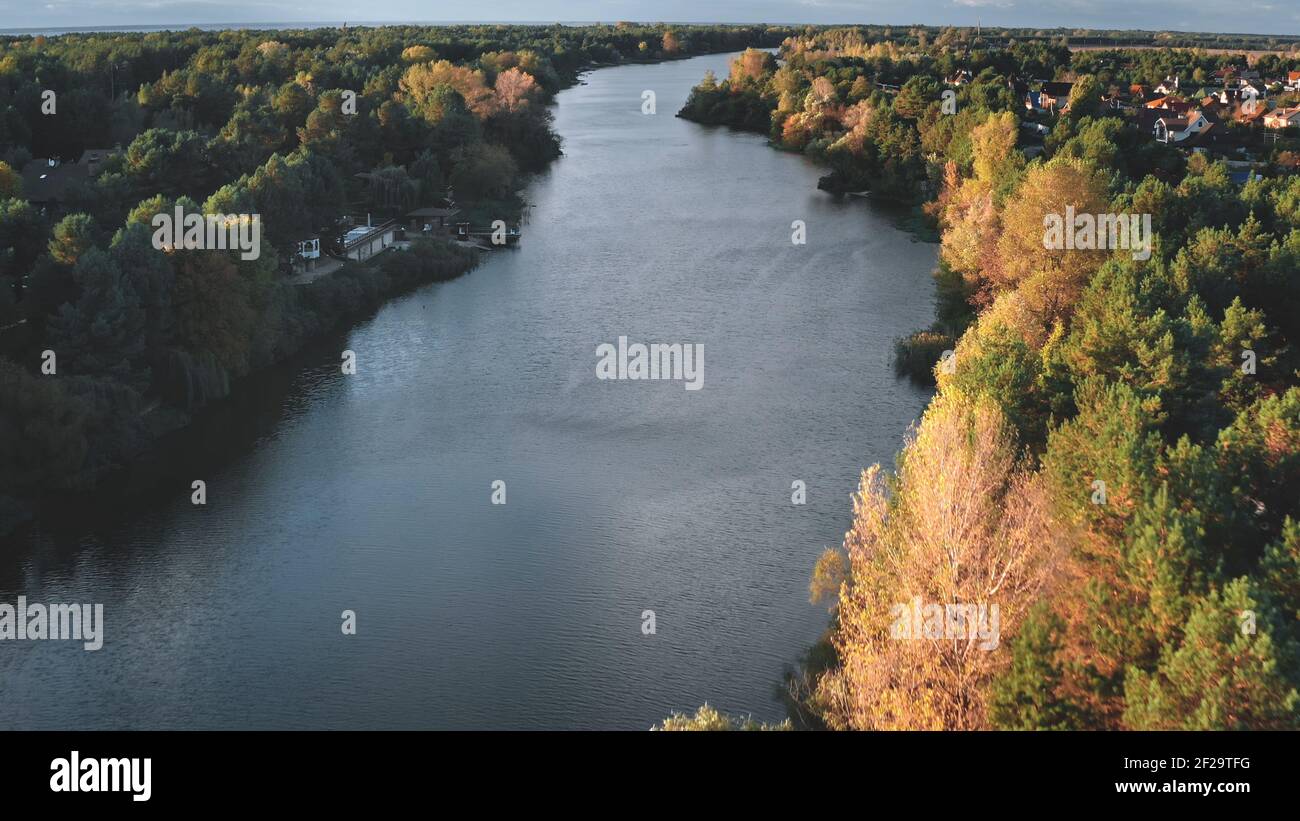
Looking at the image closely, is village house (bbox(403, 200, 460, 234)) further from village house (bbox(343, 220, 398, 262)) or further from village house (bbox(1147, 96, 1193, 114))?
village house (bbox(1147, 96, 1193, 114))

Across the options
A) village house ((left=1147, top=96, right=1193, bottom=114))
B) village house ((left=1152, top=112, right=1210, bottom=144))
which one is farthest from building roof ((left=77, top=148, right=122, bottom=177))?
village house ((left=1147, top=96, right=1193, bottom=114))

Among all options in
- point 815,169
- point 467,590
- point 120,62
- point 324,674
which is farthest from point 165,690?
point 120,62

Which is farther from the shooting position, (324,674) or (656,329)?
(656,329)

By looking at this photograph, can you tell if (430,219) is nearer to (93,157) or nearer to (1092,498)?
(93,157)

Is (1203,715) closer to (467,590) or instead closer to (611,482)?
(467,590)

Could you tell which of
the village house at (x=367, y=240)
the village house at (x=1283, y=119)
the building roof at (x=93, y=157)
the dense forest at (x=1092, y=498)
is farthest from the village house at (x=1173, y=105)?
the building roof at (x=93, y=157)

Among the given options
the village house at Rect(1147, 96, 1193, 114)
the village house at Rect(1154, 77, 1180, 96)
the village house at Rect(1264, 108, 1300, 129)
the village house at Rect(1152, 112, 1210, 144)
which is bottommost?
the village house at Rect(1152, 112, 1210, 144)
